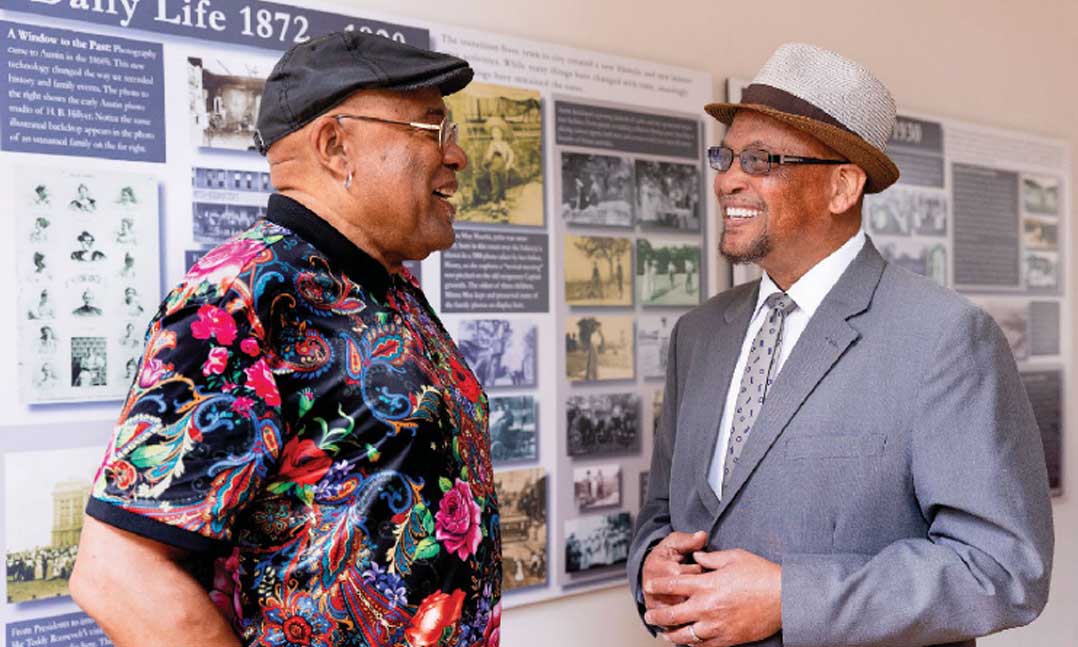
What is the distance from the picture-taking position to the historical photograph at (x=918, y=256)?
2963mm

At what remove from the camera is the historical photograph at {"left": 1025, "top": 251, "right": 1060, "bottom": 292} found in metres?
3.38

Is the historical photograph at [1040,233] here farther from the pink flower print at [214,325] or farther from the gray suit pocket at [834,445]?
the pink flower print at [214,325]

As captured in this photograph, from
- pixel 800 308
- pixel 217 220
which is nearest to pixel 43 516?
pixel 217 220

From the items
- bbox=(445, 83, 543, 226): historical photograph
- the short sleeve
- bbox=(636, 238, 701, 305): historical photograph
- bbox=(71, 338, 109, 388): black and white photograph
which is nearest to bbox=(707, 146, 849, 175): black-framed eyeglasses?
bbox=(445, 83, 543, 226): historical photograph

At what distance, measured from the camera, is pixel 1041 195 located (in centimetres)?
342

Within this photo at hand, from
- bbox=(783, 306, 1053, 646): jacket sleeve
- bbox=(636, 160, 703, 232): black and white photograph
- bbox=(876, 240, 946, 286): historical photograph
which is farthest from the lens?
bbox=(876, 240, 946, 286): historical photograph

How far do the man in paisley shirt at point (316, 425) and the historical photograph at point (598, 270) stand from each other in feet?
3.13

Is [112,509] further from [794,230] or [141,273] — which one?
[794,230]

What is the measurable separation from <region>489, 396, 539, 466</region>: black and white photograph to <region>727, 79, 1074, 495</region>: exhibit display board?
1348 millimetres

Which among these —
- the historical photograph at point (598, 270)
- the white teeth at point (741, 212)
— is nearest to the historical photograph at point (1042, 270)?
the historical photograph at point (598, 270)

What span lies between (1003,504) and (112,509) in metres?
1.19

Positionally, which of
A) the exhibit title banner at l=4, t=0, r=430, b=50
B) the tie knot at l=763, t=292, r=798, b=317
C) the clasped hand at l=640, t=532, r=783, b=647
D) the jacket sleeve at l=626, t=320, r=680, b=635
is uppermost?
the exhibit title banner at l=4, t=0, r=430, b=50

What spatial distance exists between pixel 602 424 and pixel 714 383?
2.00ft

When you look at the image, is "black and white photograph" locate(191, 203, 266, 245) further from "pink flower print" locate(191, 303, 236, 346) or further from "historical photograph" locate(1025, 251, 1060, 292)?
"historical photograph" locate(1025, 251, 1060, 292)
